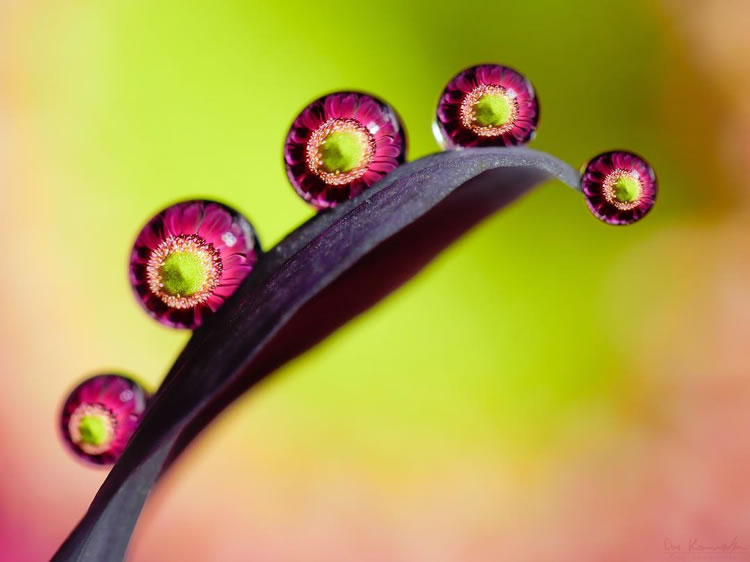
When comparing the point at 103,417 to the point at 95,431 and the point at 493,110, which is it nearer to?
the point at 95,431

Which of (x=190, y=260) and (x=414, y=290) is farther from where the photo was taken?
(x=414, y=290)

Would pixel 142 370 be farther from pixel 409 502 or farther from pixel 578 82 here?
pixel 578 82

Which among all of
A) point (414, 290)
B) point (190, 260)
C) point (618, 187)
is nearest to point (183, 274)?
point (190, 260)

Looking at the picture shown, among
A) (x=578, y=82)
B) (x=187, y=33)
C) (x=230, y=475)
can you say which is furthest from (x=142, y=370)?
(x=578, y=82)

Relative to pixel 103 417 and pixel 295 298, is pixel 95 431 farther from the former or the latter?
pixel 295 298

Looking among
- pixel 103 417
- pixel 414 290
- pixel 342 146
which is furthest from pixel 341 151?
pixel 414 290
